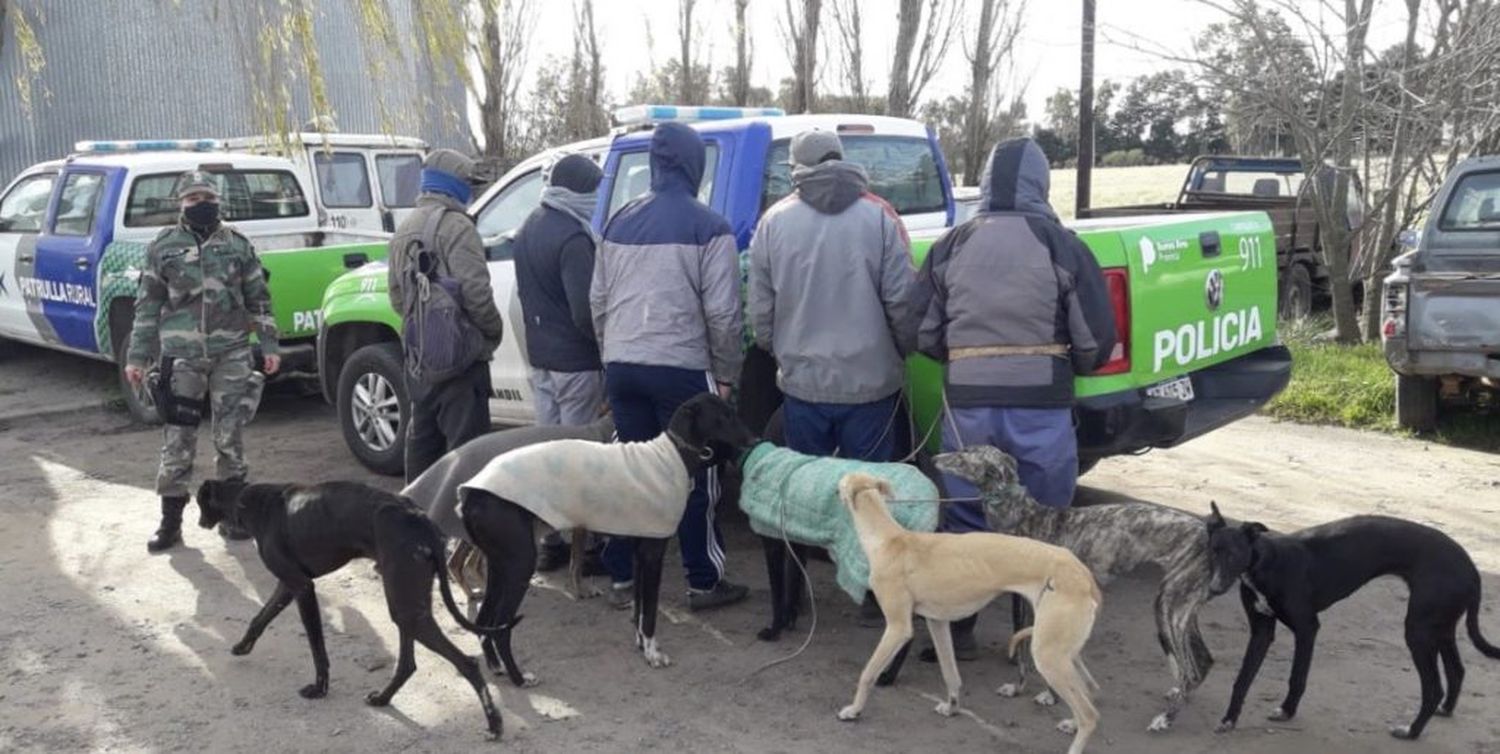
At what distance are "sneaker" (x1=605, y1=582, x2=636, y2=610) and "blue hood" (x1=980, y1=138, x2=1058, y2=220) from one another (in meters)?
2.22

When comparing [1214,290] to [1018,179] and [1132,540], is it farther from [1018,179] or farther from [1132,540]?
[1132,540]

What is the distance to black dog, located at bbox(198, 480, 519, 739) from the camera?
14.2ft

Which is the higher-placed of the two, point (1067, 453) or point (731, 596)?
point (1067, 453)

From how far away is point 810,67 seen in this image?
55.7ft

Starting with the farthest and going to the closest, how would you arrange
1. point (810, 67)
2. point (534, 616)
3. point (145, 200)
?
point (810, 67) → point (145, 200) → point (534, 616)

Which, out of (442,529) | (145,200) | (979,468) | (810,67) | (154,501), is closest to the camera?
(979,468)

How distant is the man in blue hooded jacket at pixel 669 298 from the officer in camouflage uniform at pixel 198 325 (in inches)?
87.7

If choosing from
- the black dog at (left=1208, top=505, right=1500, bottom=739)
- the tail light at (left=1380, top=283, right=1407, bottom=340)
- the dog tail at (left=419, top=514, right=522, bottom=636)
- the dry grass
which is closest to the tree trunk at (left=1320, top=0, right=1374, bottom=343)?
the tail light at (left=1380, top=283, right=1407, bottom=340)

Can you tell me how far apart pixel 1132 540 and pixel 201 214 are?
4.60 meters

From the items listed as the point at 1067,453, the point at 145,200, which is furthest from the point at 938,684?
the point at 145,200

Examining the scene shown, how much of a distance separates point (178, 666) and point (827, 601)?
259 centimetres

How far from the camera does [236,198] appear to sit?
1025 centimetres

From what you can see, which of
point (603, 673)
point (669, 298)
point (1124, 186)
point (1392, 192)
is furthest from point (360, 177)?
point (1124, 186)

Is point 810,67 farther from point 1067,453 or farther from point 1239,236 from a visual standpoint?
point 1067,453
